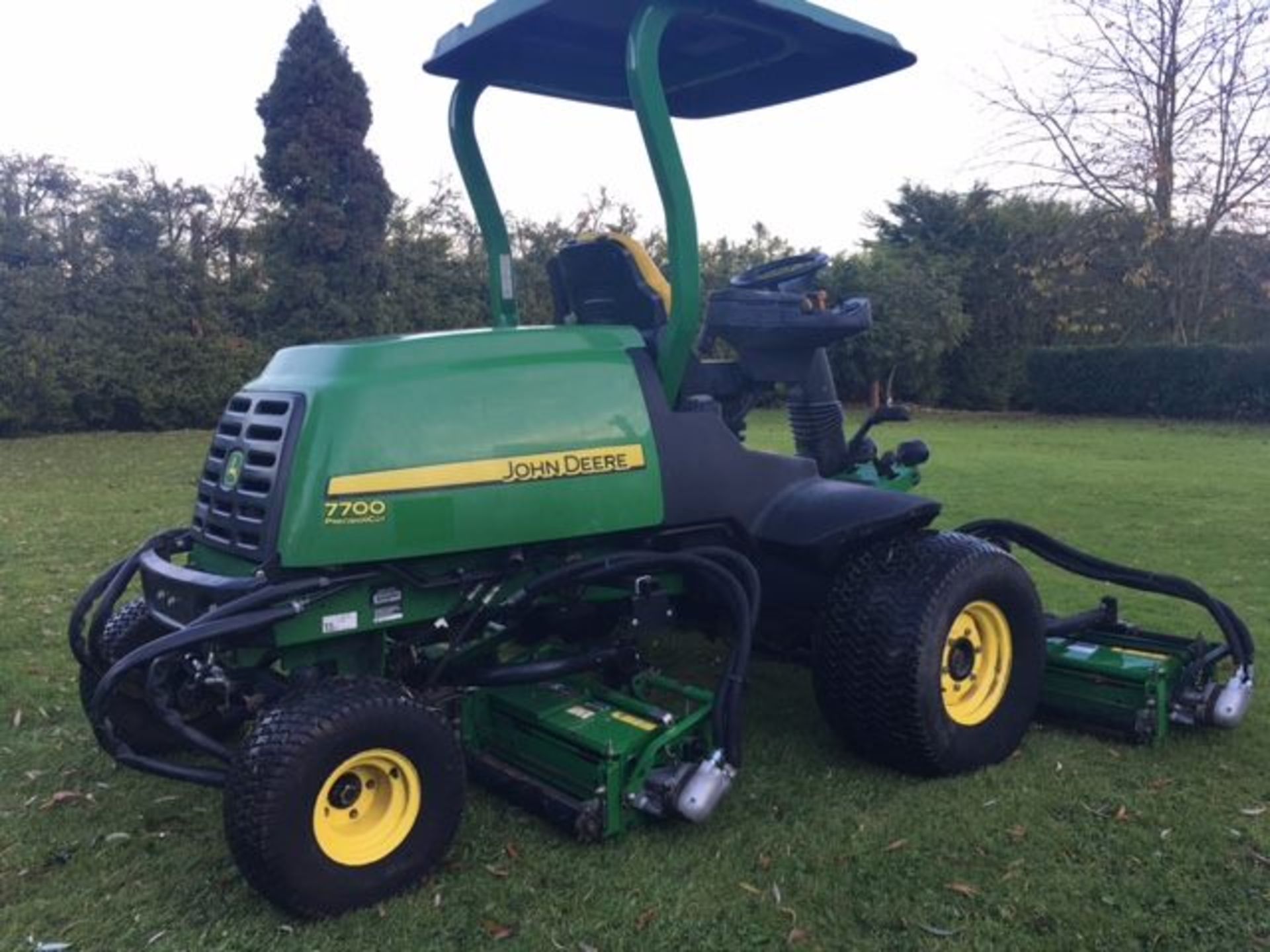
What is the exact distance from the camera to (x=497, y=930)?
2.91 metres

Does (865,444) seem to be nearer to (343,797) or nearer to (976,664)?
(976,664)

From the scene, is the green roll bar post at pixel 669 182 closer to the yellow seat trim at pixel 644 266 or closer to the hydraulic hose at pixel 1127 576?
the yellow seat trim at pixel 644 266

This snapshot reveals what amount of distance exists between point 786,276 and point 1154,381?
59.0 ft

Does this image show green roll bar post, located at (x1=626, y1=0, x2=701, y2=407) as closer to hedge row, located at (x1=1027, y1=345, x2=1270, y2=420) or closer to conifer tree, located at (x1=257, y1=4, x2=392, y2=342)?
conifer tree, located at (x1=257, y1=4, x2=392, y2=342)

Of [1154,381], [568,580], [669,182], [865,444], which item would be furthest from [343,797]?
[1154,381]

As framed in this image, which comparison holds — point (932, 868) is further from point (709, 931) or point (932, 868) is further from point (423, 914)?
point (423, 914)

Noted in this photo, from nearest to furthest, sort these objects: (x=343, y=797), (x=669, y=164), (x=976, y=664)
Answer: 1. (x=343, y=797)
2. (x=669, y=164)
3. (x=976, y=664)

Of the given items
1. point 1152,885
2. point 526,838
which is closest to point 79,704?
point 526,838

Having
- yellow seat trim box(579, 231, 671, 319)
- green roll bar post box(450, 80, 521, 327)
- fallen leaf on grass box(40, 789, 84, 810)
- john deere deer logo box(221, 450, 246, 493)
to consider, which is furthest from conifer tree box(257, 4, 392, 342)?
john deere deer logo box(221, 450, 246, 493)

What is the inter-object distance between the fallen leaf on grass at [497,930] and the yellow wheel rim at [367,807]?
1.08ft

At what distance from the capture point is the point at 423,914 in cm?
297

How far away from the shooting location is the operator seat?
4219 millimetres

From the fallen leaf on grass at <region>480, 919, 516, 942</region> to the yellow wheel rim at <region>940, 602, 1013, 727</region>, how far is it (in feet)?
5.55

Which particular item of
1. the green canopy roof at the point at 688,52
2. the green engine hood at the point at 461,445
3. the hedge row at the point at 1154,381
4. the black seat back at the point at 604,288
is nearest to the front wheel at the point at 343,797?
the green engine hood at the point at 461,445
